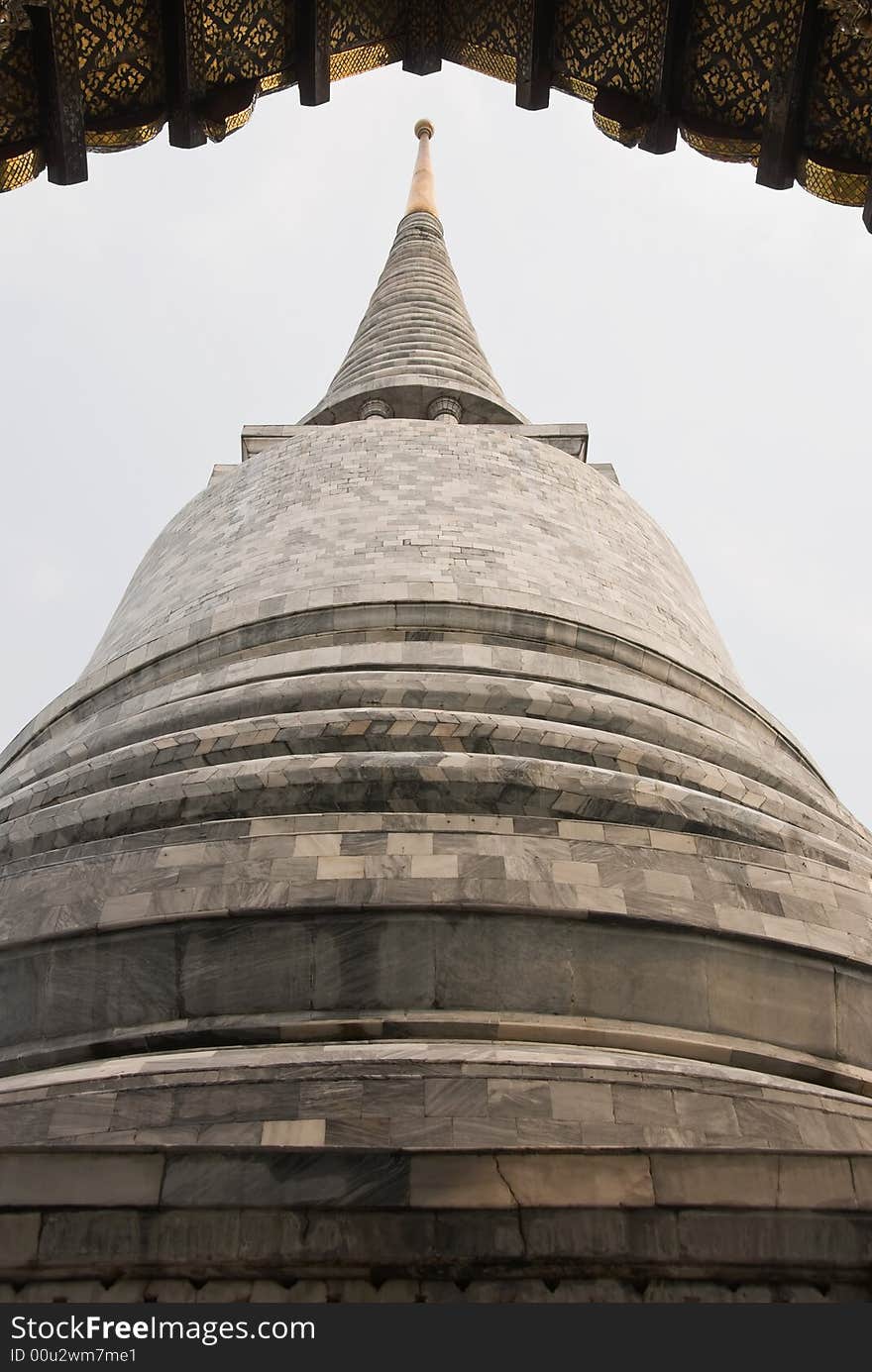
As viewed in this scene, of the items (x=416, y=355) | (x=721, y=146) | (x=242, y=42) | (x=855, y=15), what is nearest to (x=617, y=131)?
(x=721, y=146)

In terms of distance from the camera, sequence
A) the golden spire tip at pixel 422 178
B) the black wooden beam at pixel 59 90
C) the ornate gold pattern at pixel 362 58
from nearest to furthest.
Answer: the black wooden beam at pixel 59 90, the ornate gold pattern at pixel 362 58, the golden spire tip at pixel 422 178

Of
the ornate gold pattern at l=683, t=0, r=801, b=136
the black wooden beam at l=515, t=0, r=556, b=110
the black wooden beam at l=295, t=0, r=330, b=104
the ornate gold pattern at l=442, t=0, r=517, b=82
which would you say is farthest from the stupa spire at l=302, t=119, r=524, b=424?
the ornate gold pattern at l=683, t=0, r=801, b=136

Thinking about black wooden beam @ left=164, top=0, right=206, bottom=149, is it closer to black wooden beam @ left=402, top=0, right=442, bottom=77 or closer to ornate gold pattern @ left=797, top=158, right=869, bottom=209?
black wooden beam @ left=402, top=0, right=442, bottom=77

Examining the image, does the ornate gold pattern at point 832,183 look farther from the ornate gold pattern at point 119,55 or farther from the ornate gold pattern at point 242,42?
the ornate gold pattern at point 119,55

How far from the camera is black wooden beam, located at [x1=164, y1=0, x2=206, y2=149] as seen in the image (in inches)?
265

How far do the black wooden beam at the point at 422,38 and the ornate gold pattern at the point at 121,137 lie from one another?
1617 millimetres

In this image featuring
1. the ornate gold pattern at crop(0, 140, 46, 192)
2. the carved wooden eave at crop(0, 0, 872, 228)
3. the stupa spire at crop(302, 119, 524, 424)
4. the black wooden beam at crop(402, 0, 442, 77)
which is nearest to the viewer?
the carved wooden eave at crop(0, 0, 872, 228)

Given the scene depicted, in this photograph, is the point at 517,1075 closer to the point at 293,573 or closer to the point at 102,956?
the point at 102,956

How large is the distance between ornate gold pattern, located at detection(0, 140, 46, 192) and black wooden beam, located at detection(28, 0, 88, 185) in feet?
0.15

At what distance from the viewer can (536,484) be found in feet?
43.2

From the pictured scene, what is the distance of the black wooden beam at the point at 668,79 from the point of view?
22.3 feet

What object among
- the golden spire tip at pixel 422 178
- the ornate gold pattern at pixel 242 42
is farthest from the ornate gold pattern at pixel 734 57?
the golden spire tip at pixel 422 178

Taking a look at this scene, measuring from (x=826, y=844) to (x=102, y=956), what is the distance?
390 centimetres

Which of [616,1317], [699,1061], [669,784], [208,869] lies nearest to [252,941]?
[208,869]
